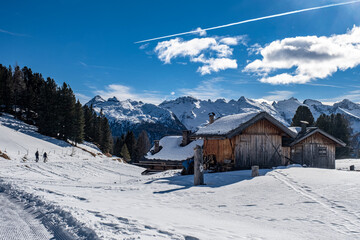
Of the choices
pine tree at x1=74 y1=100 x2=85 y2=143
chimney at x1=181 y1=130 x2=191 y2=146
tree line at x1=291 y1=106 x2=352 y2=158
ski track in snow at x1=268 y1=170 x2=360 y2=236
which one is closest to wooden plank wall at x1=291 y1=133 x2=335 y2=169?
ski track in snow at x1=268 y1=170 x2=360 y2=236

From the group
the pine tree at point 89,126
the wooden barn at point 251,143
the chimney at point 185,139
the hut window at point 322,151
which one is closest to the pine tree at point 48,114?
the pine tree at point 89,126

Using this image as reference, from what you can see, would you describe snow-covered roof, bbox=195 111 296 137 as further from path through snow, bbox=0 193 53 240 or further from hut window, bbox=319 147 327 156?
path through snow, bbox=0 193 53 240

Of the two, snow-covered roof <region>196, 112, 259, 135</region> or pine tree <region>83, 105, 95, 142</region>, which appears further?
pine tree <region>83, 105, 95, 142</region>

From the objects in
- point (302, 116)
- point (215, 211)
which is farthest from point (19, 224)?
point (302, 116)

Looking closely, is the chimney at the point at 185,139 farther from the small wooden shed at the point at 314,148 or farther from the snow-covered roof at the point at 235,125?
the small wooden shed at the point at 314,148

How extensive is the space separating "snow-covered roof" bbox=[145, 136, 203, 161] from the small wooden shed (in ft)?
41.0

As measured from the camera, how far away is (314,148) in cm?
2658

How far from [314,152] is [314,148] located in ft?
1.34

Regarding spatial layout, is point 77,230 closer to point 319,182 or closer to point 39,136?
point 319,182

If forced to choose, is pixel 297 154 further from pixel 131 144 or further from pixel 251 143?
pixel 131 144

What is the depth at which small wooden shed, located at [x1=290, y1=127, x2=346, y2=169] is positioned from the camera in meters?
25.8

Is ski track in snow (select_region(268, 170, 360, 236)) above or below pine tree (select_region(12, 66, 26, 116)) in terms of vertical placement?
below

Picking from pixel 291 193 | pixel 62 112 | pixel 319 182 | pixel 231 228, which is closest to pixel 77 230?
pixel 231 228

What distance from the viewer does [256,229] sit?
6.74 metres
